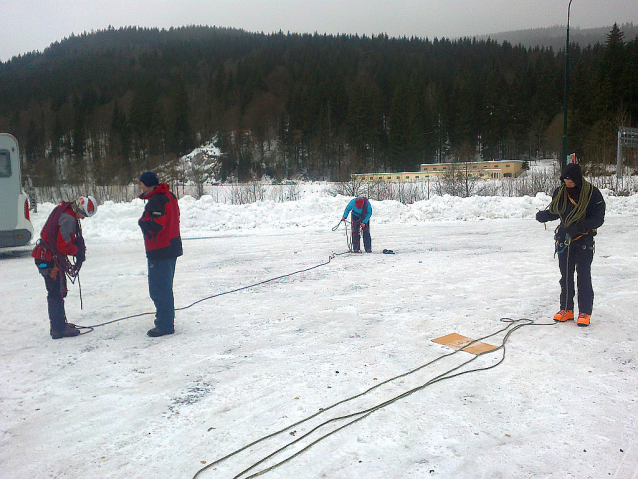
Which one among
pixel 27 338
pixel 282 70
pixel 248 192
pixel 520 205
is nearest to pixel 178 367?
pixel 27 338

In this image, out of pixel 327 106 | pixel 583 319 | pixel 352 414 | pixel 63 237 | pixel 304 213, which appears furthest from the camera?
pixel 327 106

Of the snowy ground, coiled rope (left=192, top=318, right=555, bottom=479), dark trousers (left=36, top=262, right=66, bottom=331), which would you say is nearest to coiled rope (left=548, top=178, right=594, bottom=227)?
the snowy ground

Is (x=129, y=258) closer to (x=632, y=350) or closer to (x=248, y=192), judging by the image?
(x=632, y=350)

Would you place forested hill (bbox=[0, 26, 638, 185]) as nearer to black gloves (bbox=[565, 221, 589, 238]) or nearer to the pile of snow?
the pile of snow

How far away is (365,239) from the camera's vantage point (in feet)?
41.2

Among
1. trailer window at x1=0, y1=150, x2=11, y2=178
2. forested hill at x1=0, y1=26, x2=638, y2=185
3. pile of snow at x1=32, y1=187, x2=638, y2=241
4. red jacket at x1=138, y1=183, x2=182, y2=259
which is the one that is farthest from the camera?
forested hill at x1=0, y1=26, x2=638, y2=185

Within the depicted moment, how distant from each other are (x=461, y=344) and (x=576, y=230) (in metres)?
2.08

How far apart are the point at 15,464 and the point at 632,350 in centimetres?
599

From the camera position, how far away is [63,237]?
595 cm

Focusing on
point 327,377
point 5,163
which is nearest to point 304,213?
point 5,163

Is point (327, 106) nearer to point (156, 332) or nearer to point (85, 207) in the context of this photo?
point (85, 207)

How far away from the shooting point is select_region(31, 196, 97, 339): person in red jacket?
235 inches

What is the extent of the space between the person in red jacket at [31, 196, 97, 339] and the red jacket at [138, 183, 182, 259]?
2.60 feet

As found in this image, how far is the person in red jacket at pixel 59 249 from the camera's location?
235 inches
